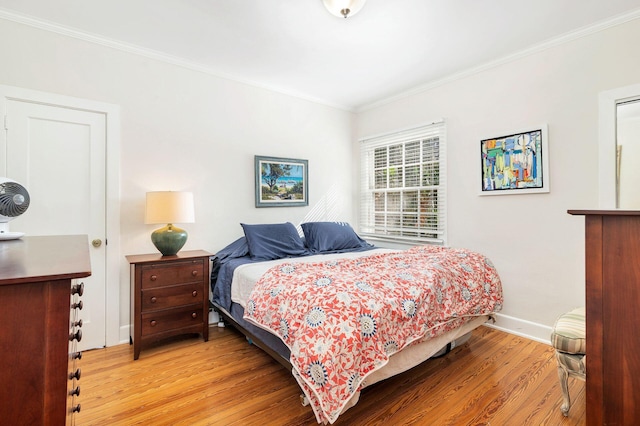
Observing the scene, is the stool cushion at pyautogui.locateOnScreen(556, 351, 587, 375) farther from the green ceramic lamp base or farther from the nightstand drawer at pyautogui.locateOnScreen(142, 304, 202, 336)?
the green ceramic lamp base

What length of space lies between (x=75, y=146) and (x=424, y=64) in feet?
11.1

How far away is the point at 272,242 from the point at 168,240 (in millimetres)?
981

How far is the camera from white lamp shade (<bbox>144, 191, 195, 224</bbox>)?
2.73m

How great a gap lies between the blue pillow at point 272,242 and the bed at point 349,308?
1 centimetres

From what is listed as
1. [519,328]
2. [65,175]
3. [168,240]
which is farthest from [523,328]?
[65,175]

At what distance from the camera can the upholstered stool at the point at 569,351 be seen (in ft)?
5.74

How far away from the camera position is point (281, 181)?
391 centimetres

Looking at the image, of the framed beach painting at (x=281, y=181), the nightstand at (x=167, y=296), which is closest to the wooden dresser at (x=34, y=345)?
the nightstand at (x=167, y=296)

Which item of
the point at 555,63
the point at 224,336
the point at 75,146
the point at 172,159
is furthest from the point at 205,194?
the point at 555,63

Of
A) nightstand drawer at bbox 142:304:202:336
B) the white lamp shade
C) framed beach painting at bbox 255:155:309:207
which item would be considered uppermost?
framed beach painting at bbox 255:155:309:207

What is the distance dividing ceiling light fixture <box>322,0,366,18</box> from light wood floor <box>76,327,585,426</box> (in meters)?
2.57

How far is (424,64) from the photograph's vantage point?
326cm

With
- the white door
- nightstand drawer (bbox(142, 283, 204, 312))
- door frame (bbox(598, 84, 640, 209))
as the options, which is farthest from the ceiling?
nightstand drawer (bbox(142, 283, 204, 312))

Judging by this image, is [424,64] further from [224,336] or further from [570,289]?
[224,336]
